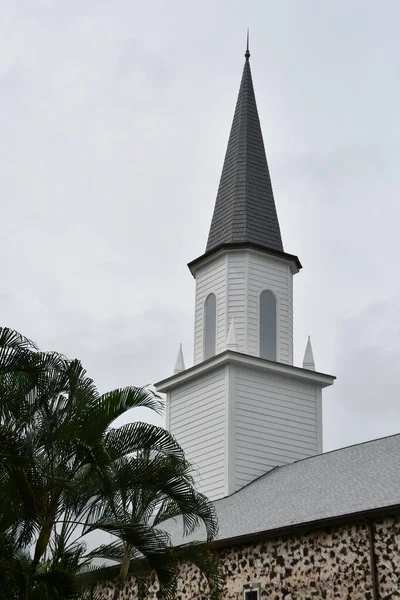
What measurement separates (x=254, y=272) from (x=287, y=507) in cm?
1171

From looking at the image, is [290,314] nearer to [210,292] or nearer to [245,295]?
[245,295]

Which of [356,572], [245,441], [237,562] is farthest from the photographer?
[245,441]

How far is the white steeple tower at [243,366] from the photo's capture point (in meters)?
30.4

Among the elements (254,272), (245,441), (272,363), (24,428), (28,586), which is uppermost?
(254,272)

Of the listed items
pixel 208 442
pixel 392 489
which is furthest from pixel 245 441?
pixel 392 489

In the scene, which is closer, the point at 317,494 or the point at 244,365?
the point at 317,494

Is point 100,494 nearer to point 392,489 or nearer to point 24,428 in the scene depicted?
point 24,428

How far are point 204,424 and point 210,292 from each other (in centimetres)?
482

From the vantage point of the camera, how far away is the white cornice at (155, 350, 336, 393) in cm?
3064

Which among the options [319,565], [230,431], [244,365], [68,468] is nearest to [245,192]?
[244,365]

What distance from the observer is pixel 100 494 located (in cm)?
1566

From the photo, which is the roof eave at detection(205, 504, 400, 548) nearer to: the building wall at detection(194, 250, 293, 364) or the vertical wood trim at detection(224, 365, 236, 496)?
the vertical wood trim at detection(224, 365, 236, 496)

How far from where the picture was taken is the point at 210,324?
108 ft

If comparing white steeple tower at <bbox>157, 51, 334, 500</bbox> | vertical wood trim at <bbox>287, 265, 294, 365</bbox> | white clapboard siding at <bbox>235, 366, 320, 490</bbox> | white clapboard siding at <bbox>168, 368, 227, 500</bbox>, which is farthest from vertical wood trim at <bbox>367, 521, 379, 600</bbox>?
vertical wood trim at <bbox>287, 265, 294, 365</bbox>
